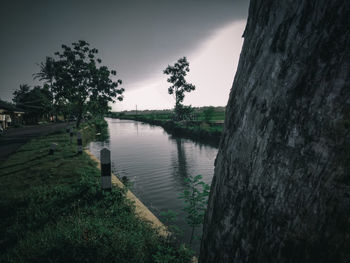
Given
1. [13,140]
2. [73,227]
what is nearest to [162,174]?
[73,227]

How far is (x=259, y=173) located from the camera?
669 mm

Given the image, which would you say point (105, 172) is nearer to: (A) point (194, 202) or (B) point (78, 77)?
(A) point (194, 202)

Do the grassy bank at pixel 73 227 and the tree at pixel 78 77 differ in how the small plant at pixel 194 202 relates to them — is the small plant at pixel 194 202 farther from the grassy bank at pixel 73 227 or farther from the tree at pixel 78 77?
the tree at pixel 78 77

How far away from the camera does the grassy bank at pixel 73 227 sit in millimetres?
1883

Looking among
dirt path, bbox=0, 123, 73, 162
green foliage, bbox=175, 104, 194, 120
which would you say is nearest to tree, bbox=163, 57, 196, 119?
green foliage, bbox=175, 104, 194, 120

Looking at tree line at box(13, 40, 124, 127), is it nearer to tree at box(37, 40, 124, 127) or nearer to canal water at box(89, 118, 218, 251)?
tree at box(37, 40, 124, 127)

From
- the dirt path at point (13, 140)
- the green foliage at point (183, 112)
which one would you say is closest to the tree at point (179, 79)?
the green foliage at point (183, 112)

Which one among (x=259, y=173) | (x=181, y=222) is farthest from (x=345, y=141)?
(x=181, y=222)

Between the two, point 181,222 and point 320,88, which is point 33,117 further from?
point 320,88

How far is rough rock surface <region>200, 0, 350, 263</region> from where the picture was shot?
0.50 m

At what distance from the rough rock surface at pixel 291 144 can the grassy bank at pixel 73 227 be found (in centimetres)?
160

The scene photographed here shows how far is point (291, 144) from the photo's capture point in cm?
58

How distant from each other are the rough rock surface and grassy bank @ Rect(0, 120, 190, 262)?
160cm

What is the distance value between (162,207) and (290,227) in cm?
456
